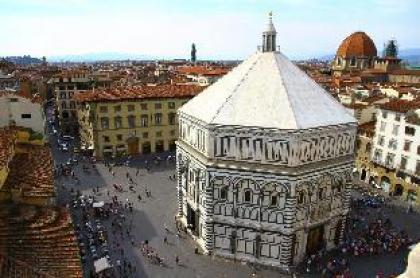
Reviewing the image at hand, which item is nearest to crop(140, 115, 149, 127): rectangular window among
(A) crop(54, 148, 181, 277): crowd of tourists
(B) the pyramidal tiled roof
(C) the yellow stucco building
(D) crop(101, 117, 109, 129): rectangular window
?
(C) the yellow stucco building

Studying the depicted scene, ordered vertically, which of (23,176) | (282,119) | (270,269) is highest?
(282,119)

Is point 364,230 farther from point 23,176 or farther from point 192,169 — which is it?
point 23,176

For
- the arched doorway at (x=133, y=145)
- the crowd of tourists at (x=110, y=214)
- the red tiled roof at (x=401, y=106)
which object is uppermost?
the red tiled roof at (x=401, y=106)

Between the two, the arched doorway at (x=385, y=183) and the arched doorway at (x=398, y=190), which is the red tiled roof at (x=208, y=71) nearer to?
the arched doorway at (x=385, y=183)

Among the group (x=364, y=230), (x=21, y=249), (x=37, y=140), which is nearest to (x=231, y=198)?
(x=364, y=230)

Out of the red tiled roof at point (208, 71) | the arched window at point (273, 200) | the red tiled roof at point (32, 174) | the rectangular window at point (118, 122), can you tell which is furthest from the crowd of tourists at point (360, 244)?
the red tiled roof at point (208, 71)

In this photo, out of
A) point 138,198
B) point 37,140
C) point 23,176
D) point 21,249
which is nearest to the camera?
point 21,249

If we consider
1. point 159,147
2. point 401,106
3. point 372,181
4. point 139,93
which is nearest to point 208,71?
point 159,147
